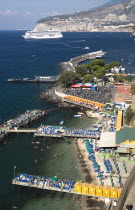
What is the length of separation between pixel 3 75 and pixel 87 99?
6042cm

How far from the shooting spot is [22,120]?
63.1m

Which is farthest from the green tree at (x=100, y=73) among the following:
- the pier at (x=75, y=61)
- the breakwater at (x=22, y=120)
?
the breakwater at (x=22, y=120)

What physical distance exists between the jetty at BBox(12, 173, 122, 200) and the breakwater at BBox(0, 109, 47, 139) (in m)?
18.1

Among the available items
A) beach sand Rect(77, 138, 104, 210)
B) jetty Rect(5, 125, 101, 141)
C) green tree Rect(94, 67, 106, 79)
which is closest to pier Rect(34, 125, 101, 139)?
jetty Rect(5, 125, 101, 141)

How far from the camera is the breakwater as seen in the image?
58547mm

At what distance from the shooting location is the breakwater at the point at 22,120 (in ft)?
192

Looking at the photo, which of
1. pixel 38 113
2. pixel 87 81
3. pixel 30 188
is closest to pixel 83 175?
pixel 30 188

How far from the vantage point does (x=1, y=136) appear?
55.9 meters

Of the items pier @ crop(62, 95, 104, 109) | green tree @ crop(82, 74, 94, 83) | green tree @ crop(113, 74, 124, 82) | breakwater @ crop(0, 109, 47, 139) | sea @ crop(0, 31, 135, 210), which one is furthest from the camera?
green tree @ crop(113, 74, 124, 82)

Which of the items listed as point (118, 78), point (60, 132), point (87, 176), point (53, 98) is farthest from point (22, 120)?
point (118, 78)

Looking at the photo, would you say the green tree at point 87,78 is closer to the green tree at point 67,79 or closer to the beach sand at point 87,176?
the green tree at point 67,79

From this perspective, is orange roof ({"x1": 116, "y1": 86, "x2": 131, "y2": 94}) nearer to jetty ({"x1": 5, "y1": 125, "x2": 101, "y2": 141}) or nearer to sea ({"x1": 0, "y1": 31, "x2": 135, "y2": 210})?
sea ({"x1": 0, "y1": 31, "x2": 135, "y2": 210})

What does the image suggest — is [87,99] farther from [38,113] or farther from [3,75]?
[3,75]

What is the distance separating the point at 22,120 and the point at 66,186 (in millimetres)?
28576
